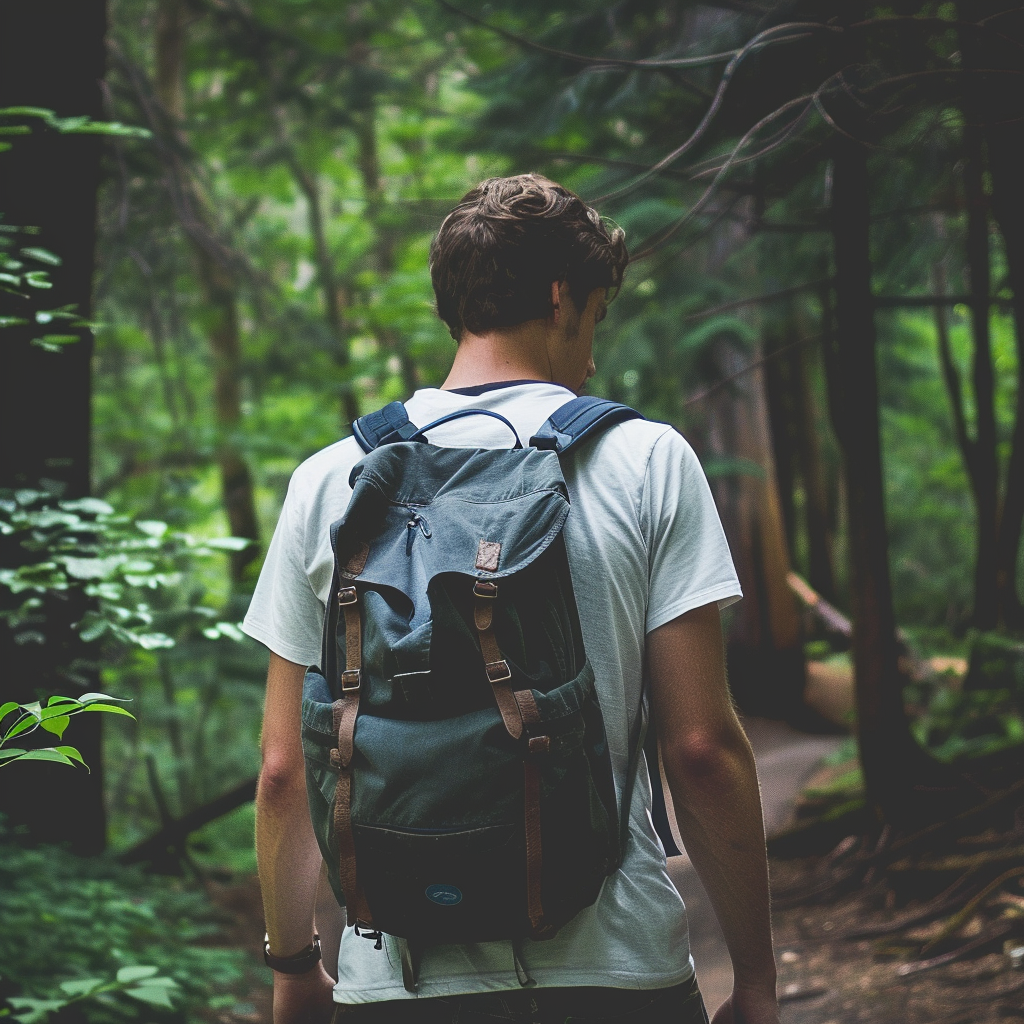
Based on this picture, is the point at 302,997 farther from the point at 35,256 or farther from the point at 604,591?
the point at 35,256

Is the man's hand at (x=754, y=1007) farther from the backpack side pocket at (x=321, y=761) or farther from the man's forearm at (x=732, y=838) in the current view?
the backpack side pocket at (x=321, y=761)

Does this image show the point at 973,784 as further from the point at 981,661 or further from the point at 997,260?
the point at 997,260

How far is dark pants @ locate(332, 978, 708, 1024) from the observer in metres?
1.34

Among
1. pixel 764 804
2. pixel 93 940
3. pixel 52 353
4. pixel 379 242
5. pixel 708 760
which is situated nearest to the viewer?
pixel 708 760

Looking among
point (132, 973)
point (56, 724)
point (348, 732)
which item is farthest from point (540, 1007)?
point (132, 973)

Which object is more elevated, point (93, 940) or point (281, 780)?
point (281, 780)

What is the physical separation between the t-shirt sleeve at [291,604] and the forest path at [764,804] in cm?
84

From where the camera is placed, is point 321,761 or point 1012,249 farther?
point 1012,249

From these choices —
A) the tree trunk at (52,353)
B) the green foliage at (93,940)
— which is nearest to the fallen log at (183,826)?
the green foliage at (93,940)

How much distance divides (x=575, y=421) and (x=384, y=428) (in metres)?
0.32

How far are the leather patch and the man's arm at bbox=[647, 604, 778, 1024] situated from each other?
0.36 meters

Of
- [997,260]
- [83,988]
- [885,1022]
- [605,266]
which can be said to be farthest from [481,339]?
[997,260]

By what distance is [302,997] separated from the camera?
1.68m

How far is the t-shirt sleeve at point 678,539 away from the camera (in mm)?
1446
